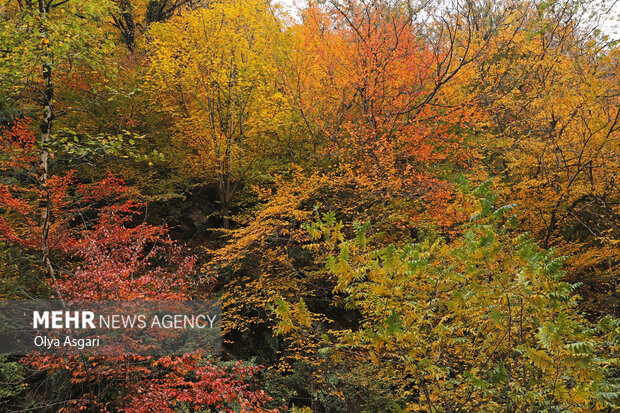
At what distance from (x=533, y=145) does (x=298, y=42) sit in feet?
30.5

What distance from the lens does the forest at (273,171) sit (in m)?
6.68

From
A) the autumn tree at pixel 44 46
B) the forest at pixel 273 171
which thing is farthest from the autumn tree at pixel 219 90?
the autumn tree at pixel 44 46

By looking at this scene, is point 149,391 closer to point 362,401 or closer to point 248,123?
point 362,401

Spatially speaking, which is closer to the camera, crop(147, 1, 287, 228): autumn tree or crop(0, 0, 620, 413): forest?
crop(0, 0, 620, 413): forest

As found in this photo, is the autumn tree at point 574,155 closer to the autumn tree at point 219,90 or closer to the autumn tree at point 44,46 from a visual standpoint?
the autumn tree at point 219,90

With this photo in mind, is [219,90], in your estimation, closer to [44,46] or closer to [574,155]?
[44,46]

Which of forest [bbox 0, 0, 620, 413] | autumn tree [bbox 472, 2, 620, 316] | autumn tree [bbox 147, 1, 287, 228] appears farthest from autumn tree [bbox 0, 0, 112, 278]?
autumn tree [bbox 472, 2, 620, 316]

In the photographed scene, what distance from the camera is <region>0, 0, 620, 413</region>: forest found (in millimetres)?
6684

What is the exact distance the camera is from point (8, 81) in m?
6.44

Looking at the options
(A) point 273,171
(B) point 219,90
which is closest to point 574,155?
(A) point 273,171

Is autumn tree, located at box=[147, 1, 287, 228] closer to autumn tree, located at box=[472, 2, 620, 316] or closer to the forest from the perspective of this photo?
the forest

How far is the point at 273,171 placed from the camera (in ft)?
45.6

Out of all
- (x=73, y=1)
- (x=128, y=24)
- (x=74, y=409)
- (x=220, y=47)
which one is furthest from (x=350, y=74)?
(x=128, y=24)

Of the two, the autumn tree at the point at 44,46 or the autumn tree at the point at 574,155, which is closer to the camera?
the autumn tree at the point at 44,46
